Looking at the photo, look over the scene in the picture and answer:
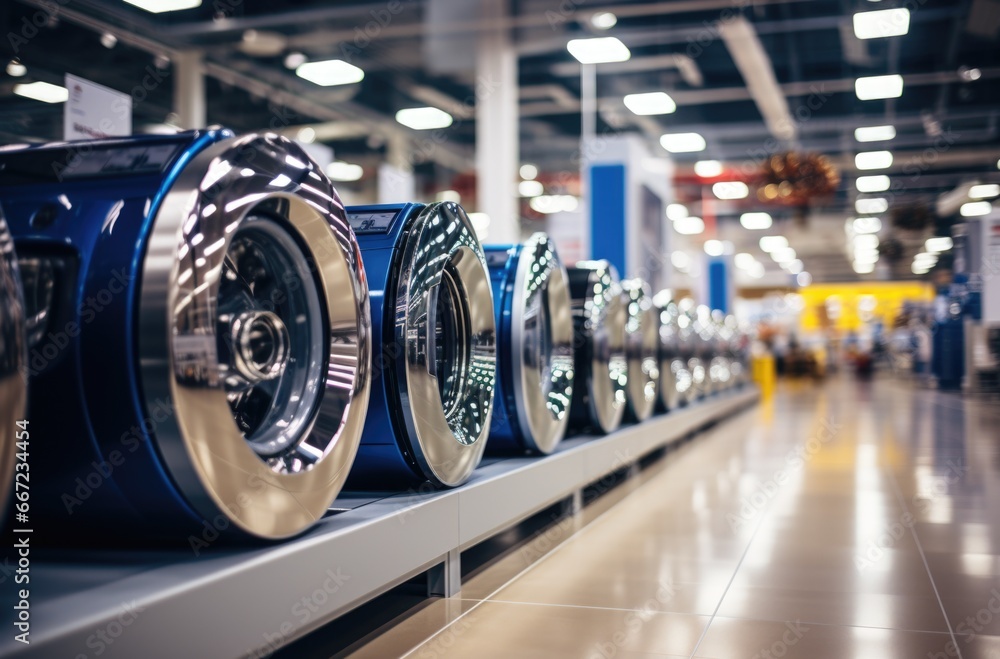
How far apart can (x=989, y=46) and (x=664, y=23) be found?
13.2 ft

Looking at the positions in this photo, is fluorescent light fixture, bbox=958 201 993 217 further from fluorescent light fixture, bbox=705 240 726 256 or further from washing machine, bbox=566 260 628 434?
washing machine, bbox=566 260 628 434

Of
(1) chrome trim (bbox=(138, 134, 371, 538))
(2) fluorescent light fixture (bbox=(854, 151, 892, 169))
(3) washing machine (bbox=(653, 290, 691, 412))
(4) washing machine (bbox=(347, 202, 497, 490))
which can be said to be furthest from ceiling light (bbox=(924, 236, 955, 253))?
(1) chrome trim (bbox=(138, 134, 371, 538))

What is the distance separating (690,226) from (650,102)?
37.7 feet

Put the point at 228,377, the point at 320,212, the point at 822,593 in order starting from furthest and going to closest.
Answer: the point at 822,593 < the point at 320,212 < the point at 228,377

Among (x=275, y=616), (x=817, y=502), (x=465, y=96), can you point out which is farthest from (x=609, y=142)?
(x=275, y=616)

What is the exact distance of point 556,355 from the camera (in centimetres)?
395

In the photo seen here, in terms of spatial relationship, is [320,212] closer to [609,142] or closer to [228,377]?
[228,377]

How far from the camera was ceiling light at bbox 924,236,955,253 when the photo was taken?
16816 millimetres

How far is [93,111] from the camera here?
10.2 feet

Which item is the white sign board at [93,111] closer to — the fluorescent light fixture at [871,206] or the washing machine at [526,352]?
the washing machine at [526,352]

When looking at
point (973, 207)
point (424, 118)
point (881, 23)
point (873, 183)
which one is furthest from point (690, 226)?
point (881, 23)

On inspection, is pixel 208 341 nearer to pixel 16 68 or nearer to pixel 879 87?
pixel 16 68

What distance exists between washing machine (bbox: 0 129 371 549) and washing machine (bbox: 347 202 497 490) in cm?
54

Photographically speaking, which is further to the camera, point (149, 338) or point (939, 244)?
point (939, 244)
